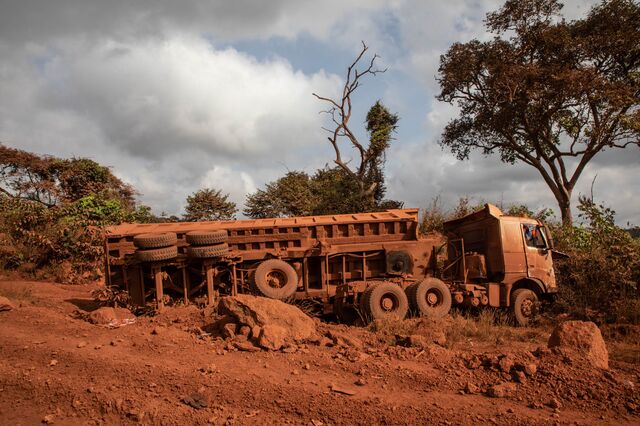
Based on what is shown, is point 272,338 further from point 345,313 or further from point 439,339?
point 345,313

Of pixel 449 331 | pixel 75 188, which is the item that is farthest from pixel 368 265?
pixel 75 188

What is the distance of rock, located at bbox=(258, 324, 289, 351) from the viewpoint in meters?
6.14

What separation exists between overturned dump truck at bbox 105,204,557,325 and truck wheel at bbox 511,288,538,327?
0.08 ft

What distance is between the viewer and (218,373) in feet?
17.3

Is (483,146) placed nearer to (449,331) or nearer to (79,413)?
(449,331)

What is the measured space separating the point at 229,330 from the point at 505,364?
13.0 ft

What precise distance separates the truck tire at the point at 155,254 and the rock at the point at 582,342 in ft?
22.3

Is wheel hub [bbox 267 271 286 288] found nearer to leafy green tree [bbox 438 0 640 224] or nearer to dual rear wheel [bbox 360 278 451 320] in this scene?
dual rear wheel [bbox 360 278 451 320]

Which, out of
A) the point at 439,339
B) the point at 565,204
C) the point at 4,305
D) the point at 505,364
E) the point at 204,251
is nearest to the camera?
the point at 505,364

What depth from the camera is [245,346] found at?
20.2ft

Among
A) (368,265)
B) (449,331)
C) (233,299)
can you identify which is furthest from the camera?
(368,265)

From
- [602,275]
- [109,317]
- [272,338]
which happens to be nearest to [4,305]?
[109,317]

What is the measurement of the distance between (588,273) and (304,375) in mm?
9486

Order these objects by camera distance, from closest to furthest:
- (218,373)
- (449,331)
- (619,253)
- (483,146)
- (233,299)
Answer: (218,373) → (233,299) → (449,331) → (619,253) → (483,146)
